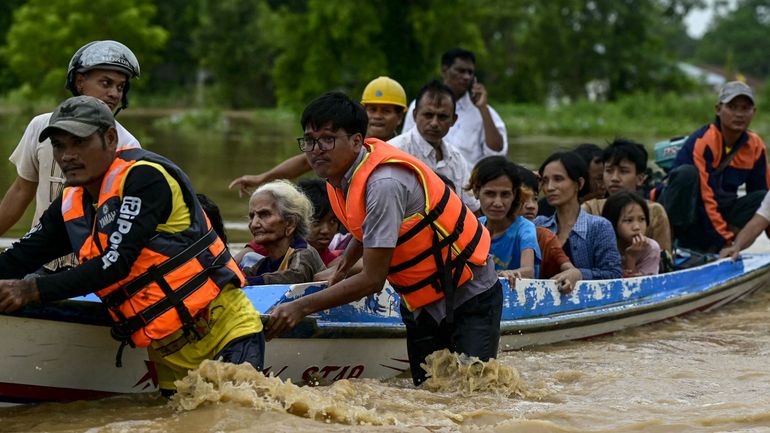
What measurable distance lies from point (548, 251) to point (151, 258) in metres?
3.28

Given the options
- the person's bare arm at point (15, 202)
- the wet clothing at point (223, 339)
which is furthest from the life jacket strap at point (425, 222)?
the person's bare arm at point (15, 202)

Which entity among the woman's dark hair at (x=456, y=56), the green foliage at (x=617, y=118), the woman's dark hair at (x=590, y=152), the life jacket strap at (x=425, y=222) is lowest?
the life jacket strap at (x=425, y=222)

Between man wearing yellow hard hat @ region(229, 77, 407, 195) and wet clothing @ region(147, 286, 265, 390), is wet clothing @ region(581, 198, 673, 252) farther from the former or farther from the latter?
wet clothing @ region(147, 286, 265, 390)

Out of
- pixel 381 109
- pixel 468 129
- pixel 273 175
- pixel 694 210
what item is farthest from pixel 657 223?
pixel 273 175

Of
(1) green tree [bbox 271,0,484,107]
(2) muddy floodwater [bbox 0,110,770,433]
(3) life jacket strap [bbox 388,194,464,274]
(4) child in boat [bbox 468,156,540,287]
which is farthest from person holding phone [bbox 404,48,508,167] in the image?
(1) green tree [bbox 271,0,484,107]

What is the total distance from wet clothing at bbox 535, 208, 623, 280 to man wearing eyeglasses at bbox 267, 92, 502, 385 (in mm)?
2134

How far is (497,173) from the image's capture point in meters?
6.11

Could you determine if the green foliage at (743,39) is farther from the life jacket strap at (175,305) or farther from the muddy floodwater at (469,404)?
the life jacket strap at (175,305)

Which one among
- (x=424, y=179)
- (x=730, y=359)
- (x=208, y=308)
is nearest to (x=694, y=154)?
(x=730, y=359)

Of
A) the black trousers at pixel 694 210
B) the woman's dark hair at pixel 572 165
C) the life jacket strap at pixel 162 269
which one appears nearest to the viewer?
the life jacket strap at pixel 162 269

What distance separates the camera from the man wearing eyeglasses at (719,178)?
29.2ft

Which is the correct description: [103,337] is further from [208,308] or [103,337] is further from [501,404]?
[501,404]

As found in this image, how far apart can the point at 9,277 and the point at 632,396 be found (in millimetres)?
3090

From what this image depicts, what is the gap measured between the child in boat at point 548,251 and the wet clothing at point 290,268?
1.36 meters
